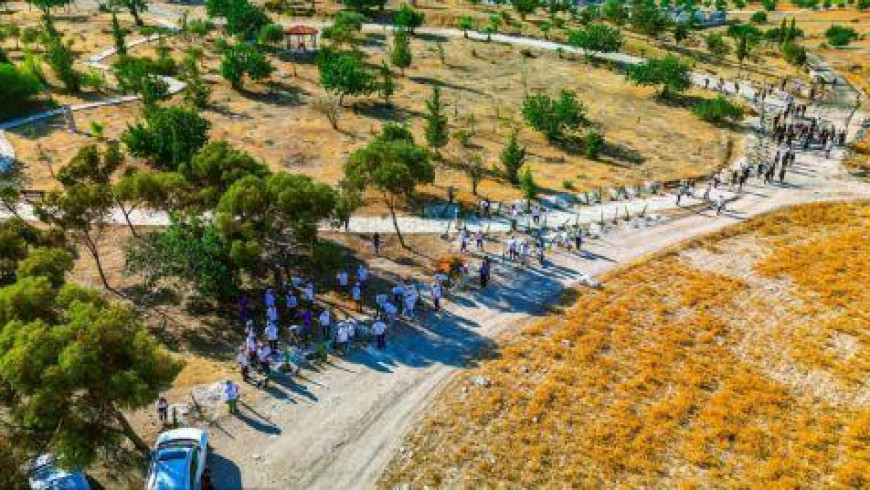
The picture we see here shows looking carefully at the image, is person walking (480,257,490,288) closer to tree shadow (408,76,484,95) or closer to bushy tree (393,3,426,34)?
tree shadow (408,76,484,95)

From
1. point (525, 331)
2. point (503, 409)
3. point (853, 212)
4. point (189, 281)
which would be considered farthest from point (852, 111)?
point (189, 281)

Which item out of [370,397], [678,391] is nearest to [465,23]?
[678,391]

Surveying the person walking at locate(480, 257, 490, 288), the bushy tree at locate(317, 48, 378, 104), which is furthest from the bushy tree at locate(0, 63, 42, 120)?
the person walking at locate(480, 257, 490, 288)

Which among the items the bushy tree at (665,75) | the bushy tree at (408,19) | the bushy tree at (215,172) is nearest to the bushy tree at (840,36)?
the bushy tree at (665,75)

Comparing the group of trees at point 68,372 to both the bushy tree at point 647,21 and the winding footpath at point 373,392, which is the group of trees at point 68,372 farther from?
the bushy tree at point 647,21

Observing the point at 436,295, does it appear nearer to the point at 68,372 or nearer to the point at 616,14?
the point at 68,372

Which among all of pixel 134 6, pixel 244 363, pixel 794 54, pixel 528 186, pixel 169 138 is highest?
pixel 134 6
